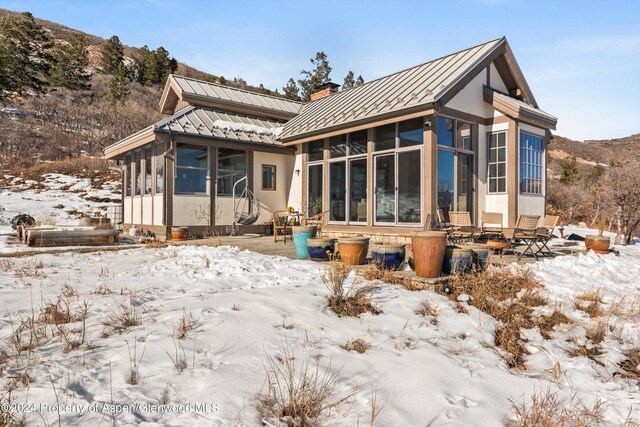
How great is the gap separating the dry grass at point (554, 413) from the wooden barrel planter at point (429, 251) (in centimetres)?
221

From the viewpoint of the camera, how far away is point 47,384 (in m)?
2.17

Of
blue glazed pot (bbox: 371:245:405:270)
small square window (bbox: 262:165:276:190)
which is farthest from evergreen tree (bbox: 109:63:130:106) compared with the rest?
blue glazed pot (bbox: 371:245:405:270)

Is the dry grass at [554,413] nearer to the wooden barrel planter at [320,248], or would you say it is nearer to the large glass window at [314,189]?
the wooden barrel planter at [320,248]

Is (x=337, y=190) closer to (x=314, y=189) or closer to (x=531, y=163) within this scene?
(x=314, y=189)

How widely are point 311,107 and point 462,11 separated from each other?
22.5ft

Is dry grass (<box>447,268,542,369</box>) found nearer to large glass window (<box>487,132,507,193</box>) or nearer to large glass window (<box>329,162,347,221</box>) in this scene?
large glass window (<box>487,132,507,193</box>)

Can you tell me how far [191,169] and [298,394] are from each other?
9853mm

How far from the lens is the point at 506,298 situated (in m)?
4.41

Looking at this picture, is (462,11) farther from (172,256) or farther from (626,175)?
(172,256)

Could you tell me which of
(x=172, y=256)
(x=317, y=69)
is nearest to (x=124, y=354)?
(x=172, y=256)

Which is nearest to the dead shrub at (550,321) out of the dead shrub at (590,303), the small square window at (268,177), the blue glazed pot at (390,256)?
the dead shrub at (590,303)

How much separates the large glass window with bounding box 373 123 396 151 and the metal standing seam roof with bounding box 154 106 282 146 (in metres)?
3.75

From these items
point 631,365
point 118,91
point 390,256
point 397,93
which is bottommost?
point 631,365

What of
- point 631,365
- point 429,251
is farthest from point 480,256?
point 631,365
